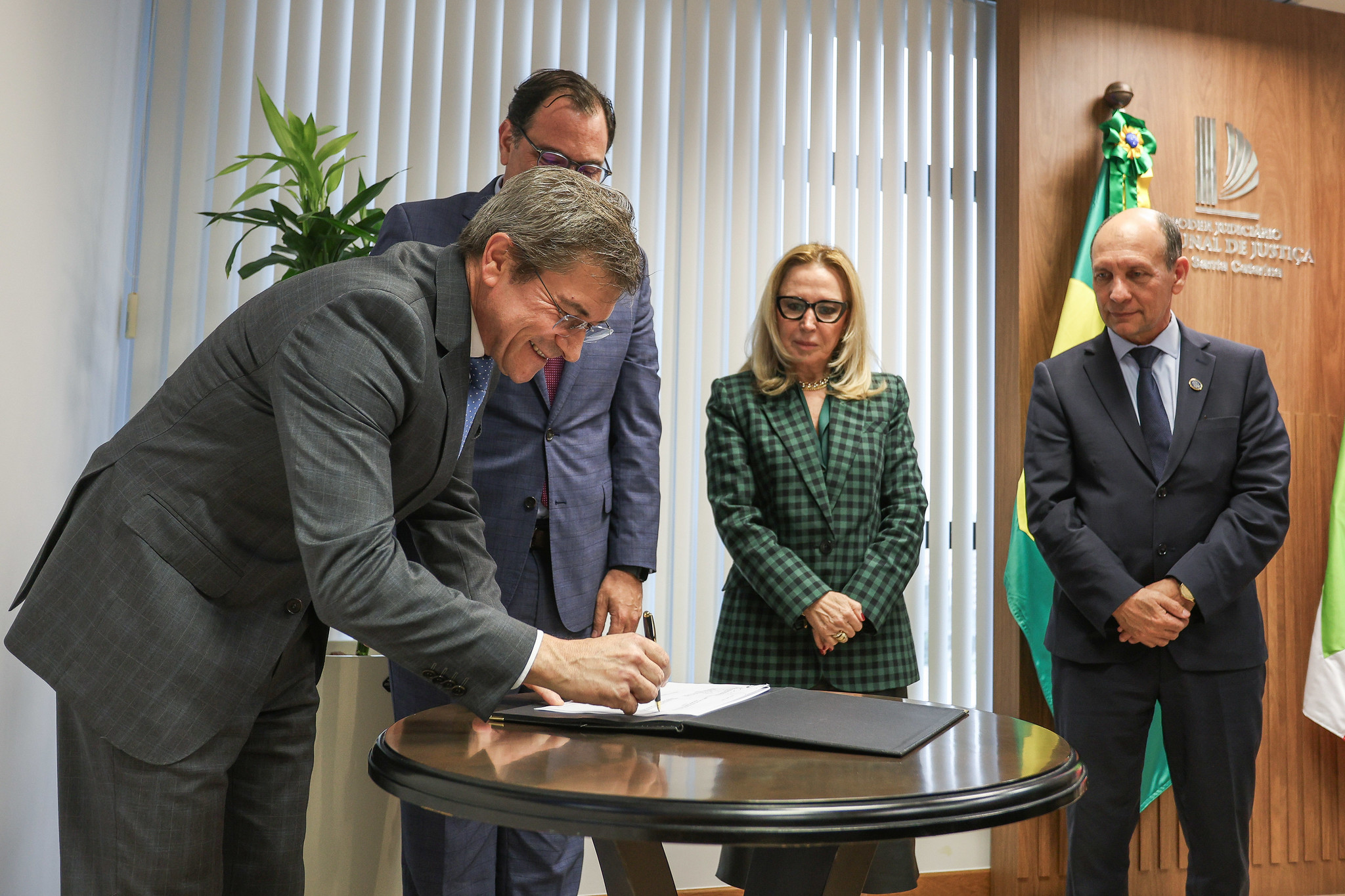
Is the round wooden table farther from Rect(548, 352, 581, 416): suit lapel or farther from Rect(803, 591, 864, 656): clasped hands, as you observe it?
Rect(803, 591, 864, 656): clasped hands

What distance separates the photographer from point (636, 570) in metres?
1.99

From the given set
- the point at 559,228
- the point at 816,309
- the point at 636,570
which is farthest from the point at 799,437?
the point at 559,228

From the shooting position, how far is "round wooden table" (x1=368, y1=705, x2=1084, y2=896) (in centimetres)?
84

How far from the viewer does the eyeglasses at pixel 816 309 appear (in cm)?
249

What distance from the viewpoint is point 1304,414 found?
3.50 m

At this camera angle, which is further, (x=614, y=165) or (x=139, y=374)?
(x=614, y=165)

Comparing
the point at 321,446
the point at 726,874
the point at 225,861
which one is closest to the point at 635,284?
the point at 321,446

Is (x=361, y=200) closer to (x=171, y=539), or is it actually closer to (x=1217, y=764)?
(x=171, y=539)

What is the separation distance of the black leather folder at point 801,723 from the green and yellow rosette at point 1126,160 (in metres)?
2.48

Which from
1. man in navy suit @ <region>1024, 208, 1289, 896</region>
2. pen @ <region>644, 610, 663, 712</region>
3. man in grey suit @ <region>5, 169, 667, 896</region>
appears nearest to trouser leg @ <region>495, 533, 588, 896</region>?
pen @ <region>644, 610, 663, 712</region>

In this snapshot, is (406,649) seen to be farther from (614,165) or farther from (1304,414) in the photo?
(1304,414)

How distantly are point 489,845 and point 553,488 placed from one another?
66 centimetres

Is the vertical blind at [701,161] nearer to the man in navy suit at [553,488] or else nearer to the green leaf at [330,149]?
the green leaf at [330,149]

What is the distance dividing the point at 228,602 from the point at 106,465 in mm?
234
